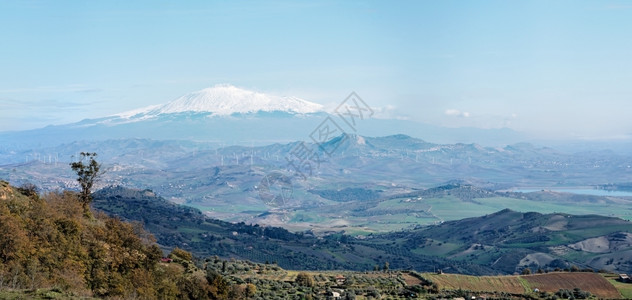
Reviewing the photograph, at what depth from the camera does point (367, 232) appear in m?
192

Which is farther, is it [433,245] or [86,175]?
[433,245]

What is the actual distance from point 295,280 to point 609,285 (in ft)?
98.4

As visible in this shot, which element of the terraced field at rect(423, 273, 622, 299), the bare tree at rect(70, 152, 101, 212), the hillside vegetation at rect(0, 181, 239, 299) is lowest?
the terraced field at rect(423, 273, 622, 299)

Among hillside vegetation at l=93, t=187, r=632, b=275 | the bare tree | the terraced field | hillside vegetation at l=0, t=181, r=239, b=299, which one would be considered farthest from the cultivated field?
hillside vegetation at l=93, t=187, r=632, b=275

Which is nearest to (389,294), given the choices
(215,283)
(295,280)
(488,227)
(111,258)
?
(295,280)

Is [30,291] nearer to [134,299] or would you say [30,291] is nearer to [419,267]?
[134,299]

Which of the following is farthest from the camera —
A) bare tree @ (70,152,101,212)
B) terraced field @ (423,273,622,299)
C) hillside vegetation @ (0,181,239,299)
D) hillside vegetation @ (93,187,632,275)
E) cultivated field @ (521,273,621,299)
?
hillside vegetation @ (93,187,632,275)

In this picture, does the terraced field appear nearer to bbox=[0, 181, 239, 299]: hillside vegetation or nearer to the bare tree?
bbox=[0, 181, 239, 299]: hillside vegetation

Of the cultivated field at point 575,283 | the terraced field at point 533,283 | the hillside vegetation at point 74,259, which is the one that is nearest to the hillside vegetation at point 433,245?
the cultivated field at point 575,283

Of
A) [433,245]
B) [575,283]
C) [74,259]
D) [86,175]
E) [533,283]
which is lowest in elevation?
[433,245]

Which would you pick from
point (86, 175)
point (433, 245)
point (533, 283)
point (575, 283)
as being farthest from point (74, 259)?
point (433, 245)

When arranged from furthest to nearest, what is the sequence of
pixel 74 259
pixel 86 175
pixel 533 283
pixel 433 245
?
pixel 433 245
pixel 533 283
pixel 86 175
pixel 74 259

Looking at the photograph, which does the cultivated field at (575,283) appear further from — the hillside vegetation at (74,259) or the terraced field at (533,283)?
the hillside vegetation at (74,259)

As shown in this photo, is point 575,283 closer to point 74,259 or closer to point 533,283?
point 533,283
